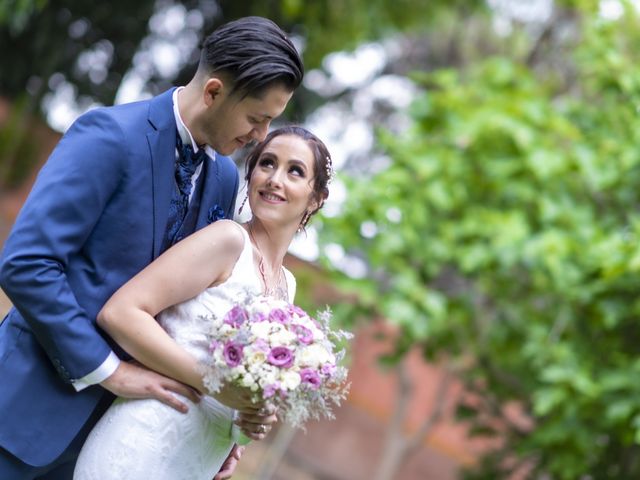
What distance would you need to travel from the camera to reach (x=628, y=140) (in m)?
6.12

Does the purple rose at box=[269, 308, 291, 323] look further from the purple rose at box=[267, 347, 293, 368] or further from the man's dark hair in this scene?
the man's dark hair

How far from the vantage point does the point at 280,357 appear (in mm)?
2492

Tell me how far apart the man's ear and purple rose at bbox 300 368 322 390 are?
0.74 m

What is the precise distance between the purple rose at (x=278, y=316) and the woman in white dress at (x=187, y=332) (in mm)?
142

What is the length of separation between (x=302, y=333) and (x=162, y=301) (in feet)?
1.20

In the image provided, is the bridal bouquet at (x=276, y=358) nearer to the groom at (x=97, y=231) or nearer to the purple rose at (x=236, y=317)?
the purple rose at (x=236, y=317)

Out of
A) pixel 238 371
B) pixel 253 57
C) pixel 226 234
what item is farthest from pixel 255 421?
pixel 253 57

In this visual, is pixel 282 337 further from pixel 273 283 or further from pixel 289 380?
pixel 273 283

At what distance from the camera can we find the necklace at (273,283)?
111 inches

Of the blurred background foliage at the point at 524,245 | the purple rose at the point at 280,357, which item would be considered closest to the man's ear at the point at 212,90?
the purple rose at the point at 280,357

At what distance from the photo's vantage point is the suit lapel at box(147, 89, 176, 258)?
8.55ft

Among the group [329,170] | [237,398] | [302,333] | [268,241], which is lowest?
[237,398]

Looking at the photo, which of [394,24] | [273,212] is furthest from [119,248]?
[394,24]

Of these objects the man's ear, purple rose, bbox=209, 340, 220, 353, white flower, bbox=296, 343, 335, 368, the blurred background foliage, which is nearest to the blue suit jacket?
the man's ear
